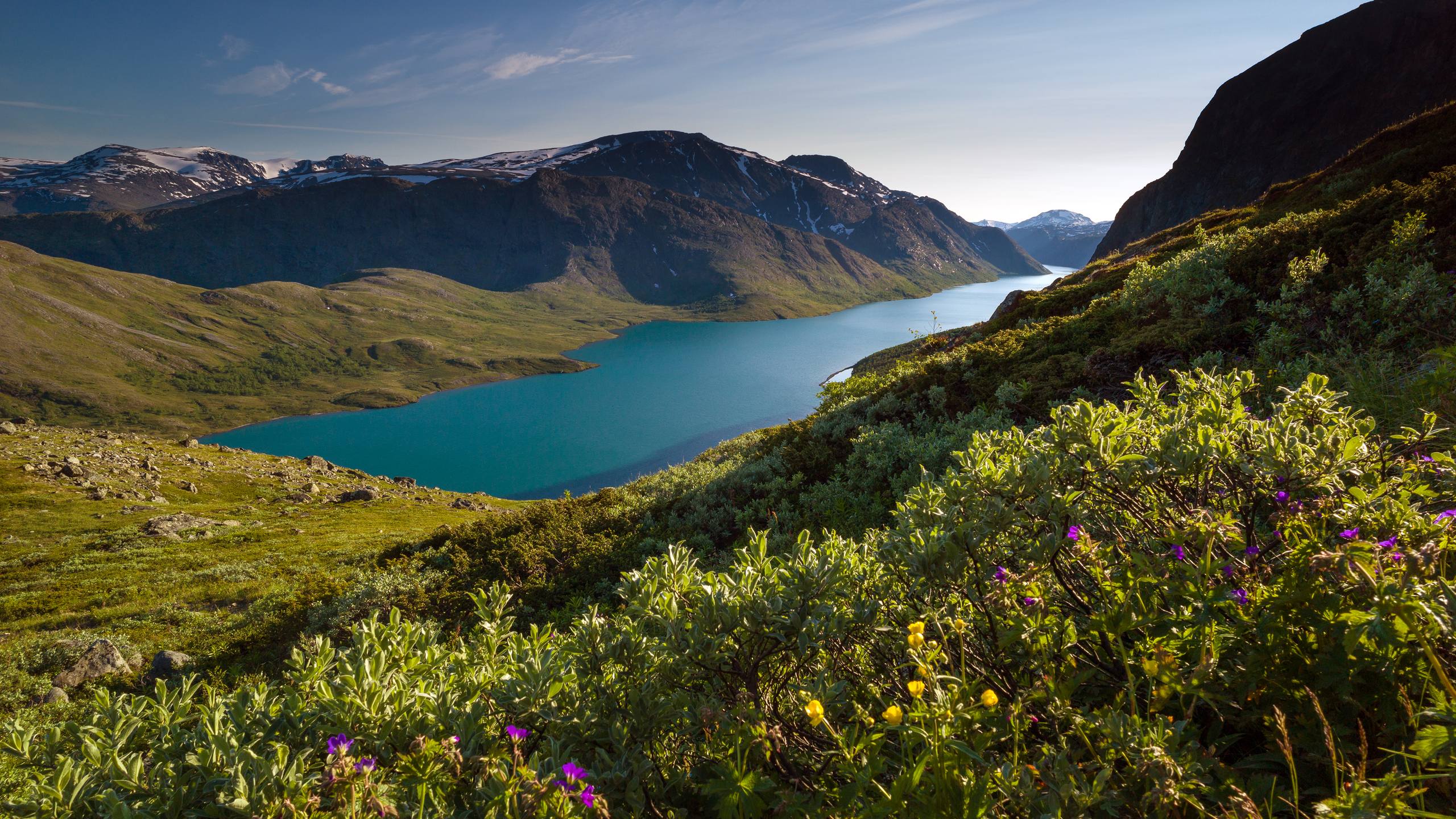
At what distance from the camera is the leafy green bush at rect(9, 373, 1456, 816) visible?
5.63 ft

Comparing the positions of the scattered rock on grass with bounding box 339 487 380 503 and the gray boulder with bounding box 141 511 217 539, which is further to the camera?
the scattered rock on grass with bounding box 339 487 380 503

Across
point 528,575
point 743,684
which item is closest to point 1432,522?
point 743,684

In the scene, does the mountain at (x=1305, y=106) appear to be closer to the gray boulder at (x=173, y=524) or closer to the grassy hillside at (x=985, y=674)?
the grassy hillside at (x=985, y=674)

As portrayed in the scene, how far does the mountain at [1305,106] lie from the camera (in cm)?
7912

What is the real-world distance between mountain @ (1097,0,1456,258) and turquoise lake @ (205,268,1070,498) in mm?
29021

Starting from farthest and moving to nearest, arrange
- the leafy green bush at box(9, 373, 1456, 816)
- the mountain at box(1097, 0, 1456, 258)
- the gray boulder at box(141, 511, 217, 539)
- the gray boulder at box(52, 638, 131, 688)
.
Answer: the mountain at box(1097, 0, 1456, 258), the gray boulder at box(141, 511, 217, 539), the gray boulder at box(52, 638, 131, 688), the leafy green bush at box(9, 373, 1456, 816)

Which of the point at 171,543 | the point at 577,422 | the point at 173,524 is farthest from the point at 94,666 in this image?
the point at 577,422

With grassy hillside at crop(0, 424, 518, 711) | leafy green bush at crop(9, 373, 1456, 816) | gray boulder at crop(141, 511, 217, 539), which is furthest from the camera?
gray boulder at crop(141, 511, 217, 539)

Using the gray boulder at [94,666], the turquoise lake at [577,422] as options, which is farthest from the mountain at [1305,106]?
the gray boulder at [94,666]

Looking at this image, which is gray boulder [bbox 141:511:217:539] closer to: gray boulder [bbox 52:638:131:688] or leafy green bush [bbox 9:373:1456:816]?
gray boulder [bbox 52:638:131:688]

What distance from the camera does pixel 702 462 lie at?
1695 cm

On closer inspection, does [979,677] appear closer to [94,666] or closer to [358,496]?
[94,666]

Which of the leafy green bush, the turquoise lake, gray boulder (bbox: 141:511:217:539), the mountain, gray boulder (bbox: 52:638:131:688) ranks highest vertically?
the mountain

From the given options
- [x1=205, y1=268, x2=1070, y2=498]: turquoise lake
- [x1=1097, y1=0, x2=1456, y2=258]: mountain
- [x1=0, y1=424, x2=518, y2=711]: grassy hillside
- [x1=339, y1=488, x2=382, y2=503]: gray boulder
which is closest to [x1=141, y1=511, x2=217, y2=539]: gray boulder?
[x1=0, y1=424, x2=518, y2=711]: grassy hillside
